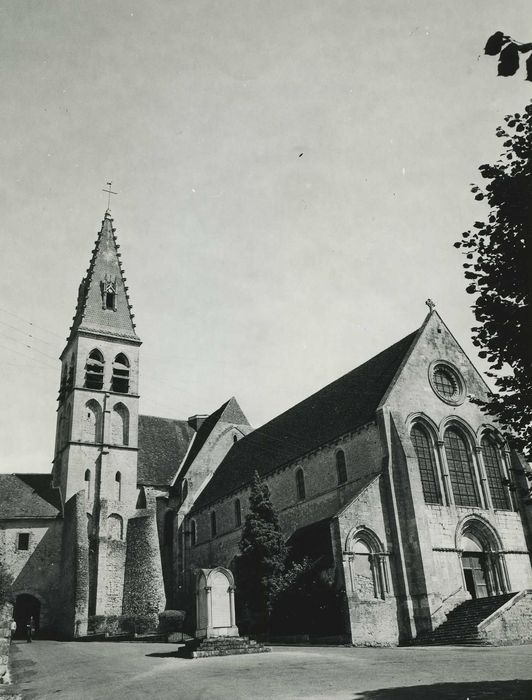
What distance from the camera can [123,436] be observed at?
46.2 meters

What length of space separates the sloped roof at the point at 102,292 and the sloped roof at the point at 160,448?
25.5ft

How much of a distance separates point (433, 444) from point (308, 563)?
27.6 ft

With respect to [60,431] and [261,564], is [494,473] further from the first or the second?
[60,431]

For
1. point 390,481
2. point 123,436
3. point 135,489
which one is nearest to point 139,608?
point 135,489

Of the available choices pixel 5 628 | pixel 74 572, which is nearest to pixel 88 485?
pixel 74 572

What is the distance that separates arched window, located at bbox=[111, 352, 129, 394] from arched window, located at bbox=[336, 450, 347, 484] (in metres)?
23.0

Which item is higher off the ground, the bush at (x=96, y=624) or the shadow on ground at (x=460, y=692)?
the bush at (x=96, y=624)

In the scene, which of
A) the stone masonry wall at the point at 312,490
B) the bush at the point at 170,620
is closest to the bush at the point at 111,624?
the bush at the point at 170,620

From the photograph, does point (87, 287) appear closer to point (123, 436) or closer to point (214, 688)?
point (123, 436)

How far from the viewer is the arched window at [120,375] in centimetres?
4784

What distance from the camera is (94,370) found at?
4719 centimetres

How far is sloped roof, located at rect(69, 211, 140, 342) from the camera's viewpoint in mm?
48750

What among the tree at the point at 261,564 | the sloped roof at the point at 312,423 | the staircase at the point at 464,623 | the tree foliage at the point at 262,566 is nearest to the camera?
the staircase at the point at 464,623

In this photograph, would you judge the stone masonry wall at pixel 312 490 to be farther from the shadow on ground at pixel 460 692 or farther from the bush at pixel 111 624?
the shadow on ground at pixel 460 692
